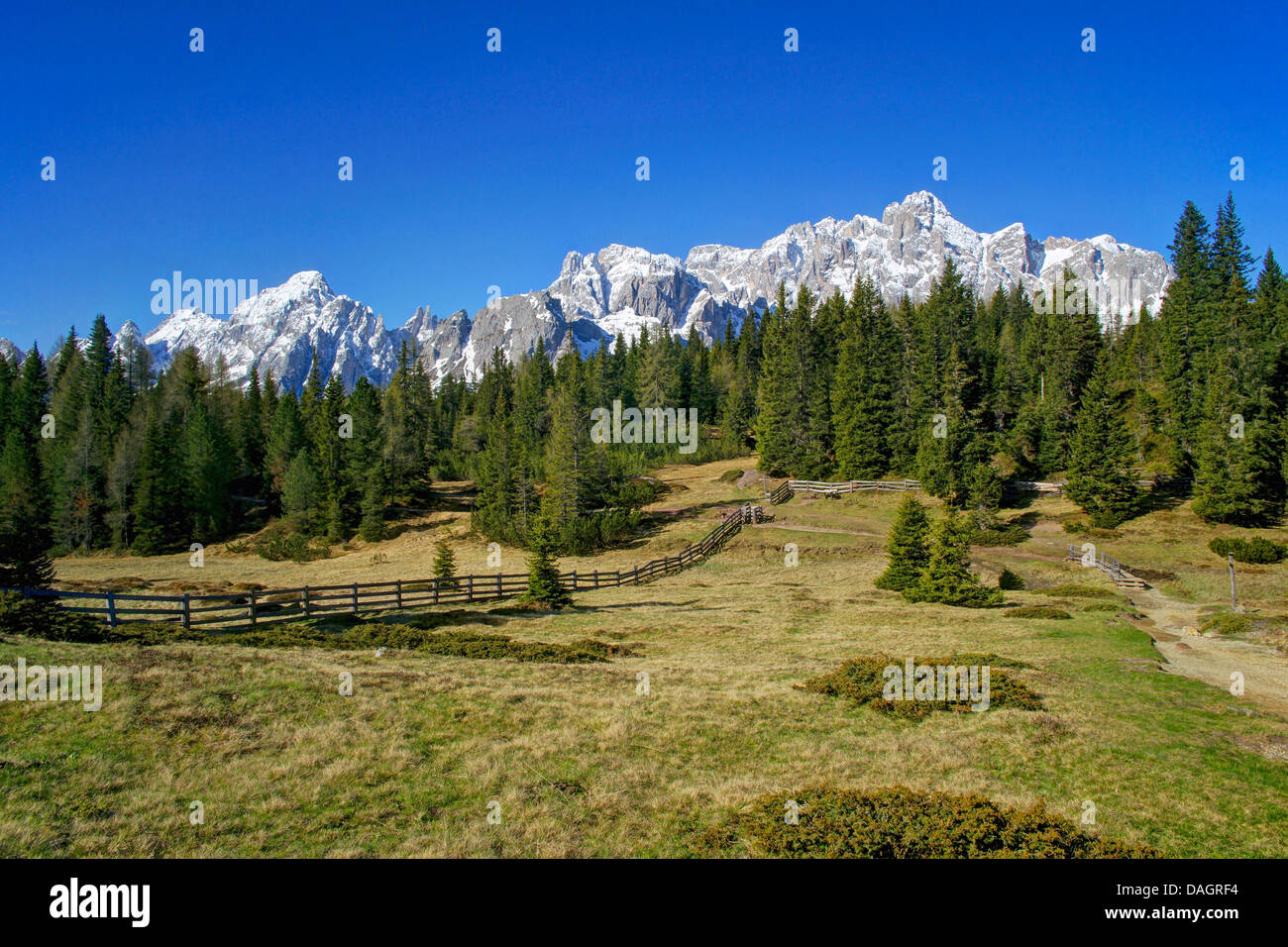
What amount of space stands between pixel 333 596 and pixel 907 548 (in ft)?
94.9

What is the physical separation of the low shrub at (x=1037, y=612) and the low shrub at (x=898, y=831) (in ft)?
67.7

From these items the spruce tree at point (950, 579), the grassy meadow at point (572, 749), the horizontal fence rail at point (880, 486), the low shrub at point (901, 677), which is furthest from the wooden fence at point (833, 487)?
the low shrub at point (901, 677)

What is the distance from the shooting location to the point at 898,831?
872 cm

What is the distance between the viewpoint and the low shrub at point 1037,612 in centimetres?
2695

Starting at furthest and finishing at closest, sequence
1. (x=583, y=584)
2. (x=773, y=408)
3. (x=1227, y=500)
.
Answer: (x=773, y=408), (x=1227, y=500), (x=583, y=584)

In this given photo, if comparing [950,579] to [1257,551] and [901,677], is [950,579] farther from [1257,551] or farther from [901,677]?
[1257,551]

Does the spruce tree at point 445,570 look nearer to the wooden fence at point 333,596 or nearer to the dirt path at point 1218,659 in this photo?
the wooden fence at point 333,596

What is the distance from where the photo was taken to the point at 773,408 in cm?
7069

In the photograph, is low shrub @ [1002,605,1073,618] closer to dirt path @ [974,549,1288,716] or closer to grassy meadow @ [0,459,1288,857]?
dirt path @ [974,549,1288,716]

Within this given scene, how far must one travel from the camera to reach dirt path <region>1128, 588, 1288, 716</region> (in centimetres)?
1557

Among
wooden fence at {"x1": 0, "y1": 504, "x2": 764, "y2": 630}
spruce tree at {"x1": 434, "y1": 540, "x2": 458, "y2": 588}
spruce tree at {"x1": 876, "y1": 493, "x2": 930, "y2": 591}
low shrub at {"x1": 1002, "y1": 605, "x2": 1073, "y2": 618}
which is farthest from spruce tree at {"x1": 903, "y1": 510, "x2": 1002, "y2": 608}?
spruce tree at {"x1": 434, "y1": 540, "x2": 458, "y2": 588}
